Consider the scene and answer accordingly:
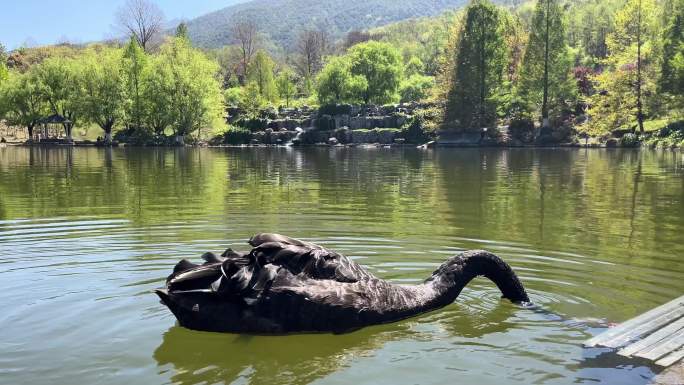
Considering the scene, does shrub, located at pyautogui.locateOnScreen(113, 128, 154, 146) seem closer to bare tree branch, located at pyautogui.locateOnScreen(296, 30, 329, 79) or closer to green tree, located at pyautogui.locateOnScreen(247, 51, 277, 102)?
green tree, located at pyautogui.locateOnScreen(247, 51, 277, 102)

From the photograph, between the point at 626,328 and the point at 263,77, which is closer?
the point at 626,328

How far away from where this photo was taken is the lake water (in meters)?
6.61

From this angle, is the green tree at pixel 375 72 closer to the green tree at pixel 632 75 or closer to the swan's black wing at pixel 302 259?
the green tree at pixel 632 75

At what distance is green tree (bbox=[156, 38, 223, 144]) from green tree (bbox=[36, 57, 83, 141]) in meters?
12.8

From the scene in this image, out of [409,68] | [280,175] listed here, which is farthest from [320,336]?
[409,68]

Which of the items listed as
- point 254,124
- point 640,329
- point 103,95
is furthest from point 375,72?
point 640,329

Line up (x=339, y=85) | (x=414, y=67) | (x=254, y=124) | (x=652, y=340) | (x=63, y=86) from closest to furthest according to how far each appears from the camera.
A: (x=652, y=340)
(x=63, y=86)
(x=254, y=124)
(x=339, y=85)
(x=414, y=67)

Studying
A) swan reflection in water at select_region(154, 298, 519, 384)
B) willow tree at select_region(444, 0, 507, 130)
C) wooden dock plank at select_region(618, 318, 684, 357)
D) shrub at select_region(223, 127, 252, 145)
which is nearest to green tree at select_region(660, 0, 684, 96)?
willow tree at select_region(444, 0, 507, 130)

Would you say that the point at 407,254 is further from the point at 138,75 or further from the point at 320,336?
the point at 138,75

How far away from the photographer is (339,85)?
102m

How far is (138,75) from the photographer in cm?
9825

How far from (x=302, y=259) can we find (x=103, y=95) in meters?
95.1

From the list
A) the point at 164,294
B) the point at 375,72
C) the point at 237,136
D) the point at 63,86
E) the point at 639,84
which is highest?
the point at 375,72

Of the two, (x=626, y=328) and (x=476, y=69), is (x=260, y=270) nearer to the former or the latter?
(x=626, y=328)
